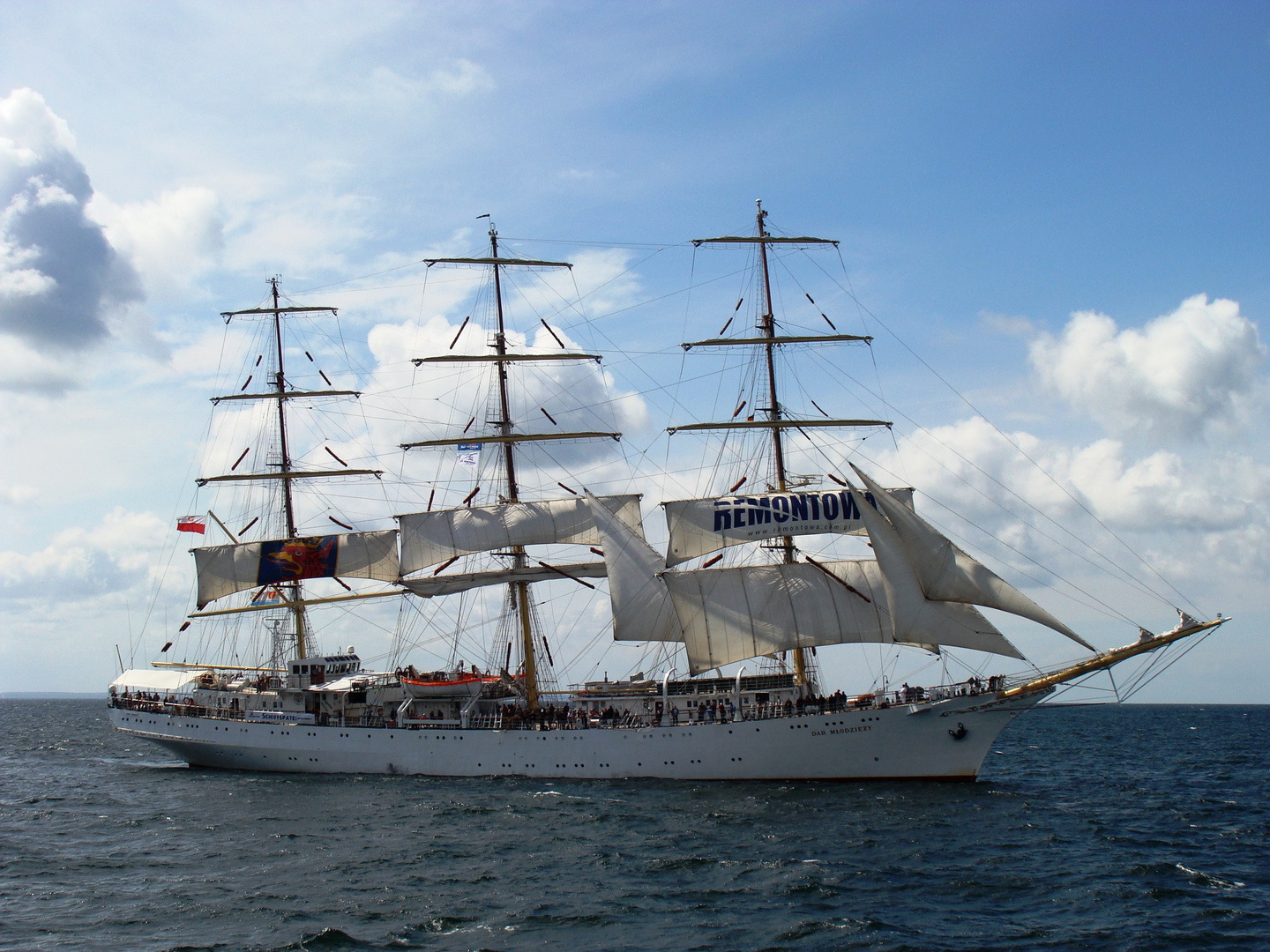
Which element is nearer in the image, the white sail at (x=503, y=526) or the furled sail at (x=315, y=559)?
the white sail at (x=503, y=526)

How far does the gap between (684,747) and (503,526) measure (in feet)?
53.4

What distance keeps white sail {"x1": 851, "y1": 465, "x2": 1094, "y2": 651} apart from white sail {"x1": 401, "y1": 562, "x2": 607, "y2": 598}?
1691 cm

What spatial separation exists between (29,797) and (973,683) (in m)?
40.8

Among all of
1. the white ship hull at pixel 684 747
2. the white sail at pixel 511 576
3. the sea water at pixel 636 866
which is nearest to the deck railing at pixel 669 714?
the white ship hull at pixel 684 747

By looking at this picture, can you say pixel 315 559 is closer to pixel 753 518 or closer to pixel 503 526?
pixel 503 526

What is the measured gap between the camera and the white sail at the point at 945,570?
126 ft

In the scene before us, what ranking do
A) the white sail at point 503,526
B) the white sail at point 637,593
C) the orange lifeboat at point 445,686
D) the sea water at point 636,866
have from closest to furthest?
the sea water at point 636,866 < the white sail at point 637,593 < the orange lifeboat at point 445,686 < the white sail at point 503,526

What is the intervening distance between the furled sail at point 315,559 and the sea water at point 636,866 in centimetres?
1362

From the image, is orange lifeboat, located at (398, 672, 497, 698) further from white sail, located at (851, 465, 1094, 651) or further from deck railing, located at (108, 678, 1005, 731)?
white sail, located at (851, 465, 1094, 651)

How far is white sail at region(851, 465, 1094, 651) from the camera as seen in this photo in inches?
1510

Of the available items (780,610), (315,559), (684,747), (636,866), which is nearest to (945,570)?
(780,610)

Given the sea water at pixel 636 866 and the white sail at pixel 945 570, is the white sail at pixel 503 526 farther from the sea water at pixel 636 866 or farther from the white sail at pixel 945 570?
the white sail at pixel 945 570

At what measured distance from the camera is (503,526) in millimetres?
51750

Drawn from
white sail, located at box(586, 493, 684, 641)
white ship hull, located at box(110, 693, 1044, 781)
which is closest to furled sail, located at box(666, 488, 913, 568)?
white sail, located at box(586, 493, 684, 641)
